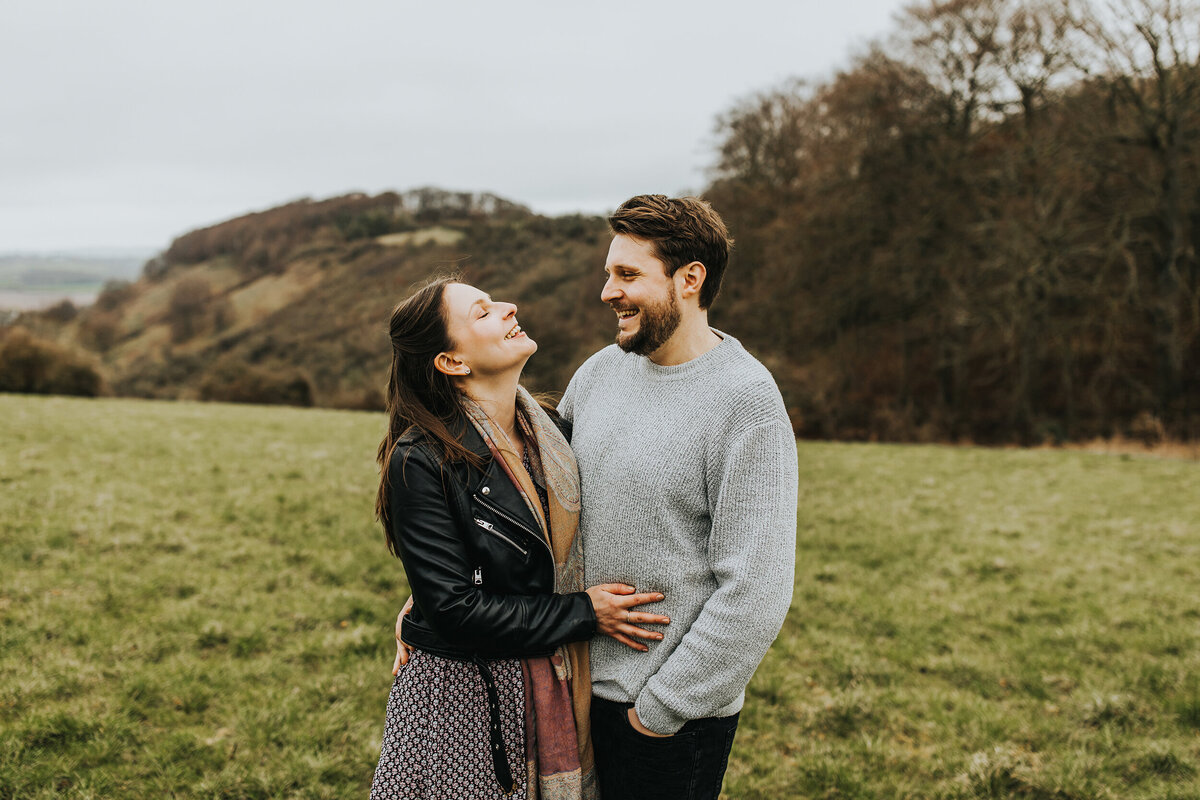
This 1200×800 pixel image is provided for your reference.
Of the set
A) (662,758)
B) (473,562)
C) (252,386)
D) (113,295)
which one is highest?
(113,295)

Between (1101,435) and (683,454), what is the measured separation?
2249cm

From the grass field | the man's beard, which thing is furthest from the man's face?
the grass field

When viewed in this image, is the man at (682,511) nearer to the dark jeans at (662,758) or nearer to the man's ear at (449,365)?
the dark jeans at (662,758)

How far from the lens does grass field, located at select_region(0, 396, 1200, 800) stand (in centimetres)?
395

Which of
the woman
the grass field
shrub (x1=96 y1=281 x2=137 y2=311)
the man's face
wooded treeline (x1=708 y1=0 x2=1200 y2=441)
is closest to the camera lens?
the woman

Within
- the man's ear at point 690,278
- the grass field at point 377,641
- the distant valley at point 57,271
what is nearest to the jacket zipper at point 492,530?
the man's ear at point 690,278

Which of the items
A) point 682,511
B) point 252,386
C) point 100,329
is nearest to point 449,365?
point 682,511

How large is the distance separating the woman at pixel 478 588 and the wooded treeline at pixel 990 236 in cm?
1841

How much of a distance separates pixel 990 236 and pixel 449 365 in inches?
803

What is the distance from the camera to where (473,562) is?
7.08ft

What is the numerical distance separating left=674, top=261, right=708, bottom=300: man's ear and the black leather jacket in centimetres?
82

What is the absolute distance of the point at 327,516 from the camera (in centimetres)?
838

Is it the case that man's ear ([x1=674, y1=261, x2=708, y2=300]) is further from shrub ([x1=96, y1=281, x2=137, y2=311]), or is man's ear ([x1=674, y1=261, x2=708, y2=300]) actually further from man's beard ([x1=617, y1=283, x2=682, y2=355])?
shrub ([x1=96, y1=281, x2=137, y2=311])

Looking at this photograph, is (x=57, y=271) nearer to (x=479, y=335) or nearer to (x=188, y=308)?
(x=188, y=308)
